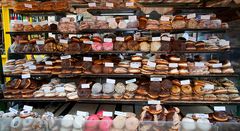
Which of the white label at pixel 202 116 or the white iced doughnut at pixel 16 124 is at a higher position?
the white label at pixel 202 116

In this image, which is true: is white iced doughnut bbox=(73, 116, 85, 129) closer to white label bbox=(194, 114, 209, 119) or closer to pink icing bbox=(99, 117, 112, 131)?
pink icing bbox=(99, 117, 112, 131)

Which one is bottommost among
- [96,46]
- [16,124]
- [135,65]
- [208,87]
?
[16,124]

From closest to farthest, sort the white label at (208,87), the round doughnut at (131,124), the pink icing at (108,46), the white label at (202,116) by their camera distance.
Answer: the round doughnut at (131,124), the white label at (202,116), the white label at (208,87), the pink icing at (108,46)

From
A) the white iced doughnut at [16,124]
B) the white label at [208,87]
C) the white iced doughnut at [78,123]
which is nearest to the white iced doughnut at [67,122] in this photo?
the white iced doughnut at [78,123]

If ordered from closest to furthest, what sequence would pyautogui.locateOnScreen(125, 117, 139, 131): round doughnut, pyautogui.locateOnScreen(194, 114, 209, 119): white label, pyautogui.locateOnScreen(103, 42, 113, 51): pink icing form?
pyautogui.locateOnScreen(125, 117, 139, 131): round doughnut < pyautogui.locateOnScreen(194, 114, 209, 119): white label < pyautogui.locateOnScreen(103, 42, 113, 51): pink icing

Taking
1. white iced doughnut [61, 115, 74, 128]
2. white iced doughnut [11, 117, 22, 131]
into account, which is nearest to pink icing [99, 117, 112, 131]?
white iced doughnut [61, 115, 74, 128]

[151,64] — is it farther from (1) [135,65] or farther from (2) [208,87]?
(2) [208,87]

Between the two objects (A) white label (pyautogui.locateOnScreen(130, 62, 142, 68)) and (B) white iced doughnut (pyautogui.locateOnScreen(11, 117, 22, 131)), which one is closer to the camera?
(B) white iced doughnut (pyautogui.locateOnScreen(11, 117, 22, 131))

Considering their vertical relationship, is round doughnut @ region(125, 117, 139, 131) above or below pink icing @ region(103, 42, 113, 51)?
below

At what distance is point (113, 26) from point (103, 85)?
800mm

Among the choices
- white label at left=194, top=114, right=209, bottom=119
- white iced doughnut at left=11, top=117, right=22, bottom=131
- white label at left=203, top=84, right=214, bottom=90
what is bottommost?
white iced doughnut at left=11, top=117, right=22, bottom=131

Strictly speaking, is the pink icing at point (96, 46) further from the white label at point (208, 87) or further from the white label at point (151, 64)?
the white label at point (208, 87)

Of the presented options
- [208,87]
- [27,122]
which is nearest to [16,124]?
[27,122]

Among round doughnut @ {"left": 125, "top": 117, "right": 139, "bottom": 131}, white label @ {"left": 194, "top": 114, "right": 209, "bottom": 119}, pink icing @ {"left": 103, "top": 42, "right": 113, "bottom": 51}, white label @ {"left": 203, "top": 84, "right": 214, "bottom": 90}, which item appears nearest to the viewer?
round doughnut @ {"left": 125, "top": 117, "right": 139, "bottom": 131}
